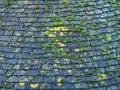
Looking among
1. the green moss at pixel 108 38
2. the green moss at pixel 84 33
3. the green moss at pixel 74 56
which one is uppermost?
the green moss at pixel 84 33

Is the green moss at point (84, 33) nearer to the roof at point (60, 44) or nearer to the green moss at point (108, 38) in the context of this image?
the roof at point (60, 44)

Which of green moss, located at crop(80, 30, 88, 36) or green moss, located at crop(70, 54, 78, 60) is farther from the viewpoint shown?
green moss, located at crop(80, 30, 88, 36)

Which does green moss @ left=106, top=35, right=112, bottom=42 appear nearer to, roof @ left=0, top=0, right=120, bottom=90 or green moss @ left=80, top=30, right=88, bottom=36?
roof @ left=0, top=0, right=120, bottom=90

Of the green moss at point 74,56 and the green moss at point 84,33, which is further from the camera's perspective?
the green moss at point 84,33

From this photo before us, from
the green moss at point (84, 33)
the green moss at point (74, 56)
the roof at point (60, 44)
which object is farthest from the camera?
the green moss at point (84, 33)

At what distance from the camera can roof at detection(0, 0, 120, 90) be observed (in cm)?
654

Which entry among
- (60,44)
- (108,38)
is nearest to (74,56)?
(60,44)

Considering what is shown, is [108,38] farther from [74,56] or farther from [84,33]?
[74,56]

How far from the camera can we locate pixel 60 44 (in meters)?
6.95

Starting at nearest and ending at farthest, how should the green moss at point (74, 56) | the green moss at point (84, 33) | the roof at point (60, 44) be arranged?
the roof at point (60, 44)
the green moss at point (74, 56)
the green moss at point (84, 33)

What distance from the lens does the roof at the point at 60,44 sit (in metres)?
6.54

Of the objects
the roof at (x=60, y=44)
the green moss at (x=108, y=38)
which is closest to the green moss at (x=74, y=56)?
the roof at (x=60, y=44)

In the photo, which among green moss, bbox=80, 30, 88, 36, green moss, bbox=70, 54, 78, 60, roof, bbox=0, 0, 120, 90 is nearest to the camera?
roof, bbox=0, 0, 120, 90

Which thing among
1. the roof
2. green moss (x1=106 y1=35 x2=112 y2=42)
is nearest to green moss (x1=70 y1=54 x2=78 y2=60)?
the roof
